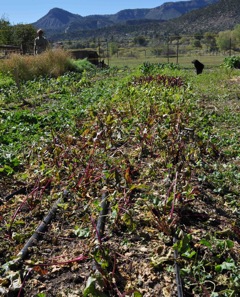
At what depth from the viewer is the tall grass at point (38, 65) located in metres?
13.3

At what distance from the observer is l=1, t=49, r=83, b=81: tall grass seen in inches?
525

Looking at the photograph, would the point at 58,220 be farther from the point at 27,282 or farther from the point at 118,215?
the point at 27,282

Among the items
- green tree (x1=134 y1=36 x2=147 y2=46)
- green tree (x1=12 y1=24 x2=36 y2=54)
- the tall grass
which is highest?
green tree (x1=12 y1=24 x2=36 y2=54)

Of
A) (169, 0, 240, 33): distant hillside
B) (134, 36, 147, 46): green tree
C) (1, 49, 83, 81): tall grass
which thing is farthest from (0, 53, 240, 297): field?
(169, 0, 240, 33): distant hillside

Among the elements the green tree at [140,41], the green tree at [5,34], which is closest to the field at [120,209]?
the green tree at [5,34]

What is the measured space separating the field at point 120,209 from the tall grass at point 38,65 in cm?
727

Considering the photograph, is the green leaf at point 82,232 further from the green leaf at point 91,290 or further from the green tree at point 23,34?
the green tree at point 23,34

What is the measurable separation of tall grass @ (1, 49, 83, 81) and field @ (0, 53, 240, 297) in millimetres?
7271

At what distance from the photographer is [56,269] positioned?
2637mm

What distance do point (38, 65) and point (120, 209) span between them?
38.4 ft

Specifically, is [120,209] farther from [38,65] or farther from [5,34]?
[5,34]

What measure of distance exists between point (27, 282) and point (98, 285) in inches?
19.9

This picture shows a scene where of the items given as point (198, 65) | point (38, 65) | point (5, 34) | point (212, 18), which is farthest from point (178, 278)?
point (212, 18)

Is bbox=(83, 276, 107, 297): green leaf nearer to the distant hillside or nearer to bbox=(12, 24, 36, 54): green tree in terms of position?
bbox=(12, 24, 36, 54): green tree
